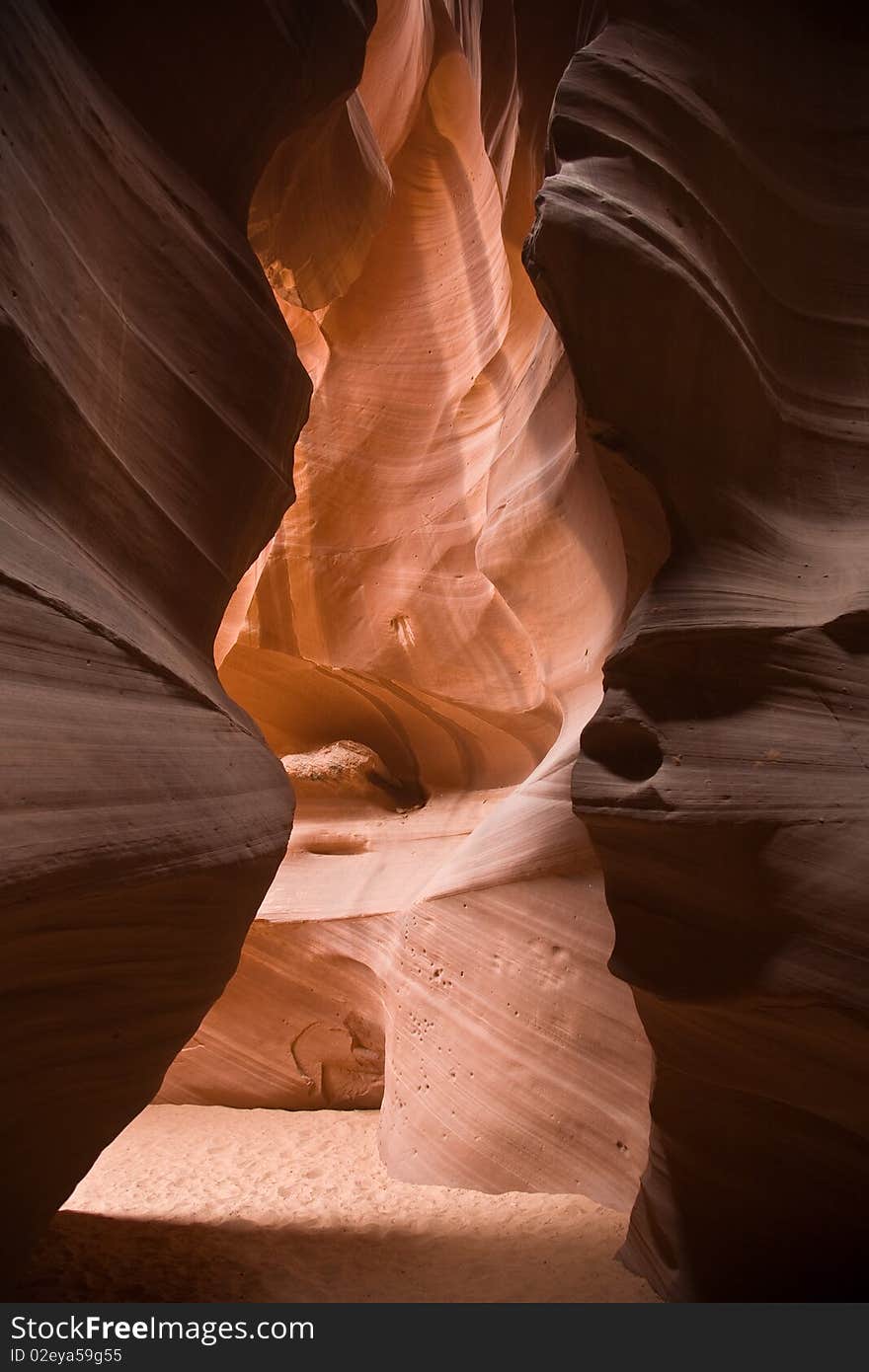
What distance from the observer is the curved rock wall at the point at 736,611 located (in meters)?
2.71

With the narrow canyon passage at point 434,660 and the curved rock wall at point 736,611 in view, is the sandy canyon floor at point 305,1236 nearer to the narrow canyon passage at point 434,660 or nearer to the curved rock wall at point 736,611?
the narrow canyon passage at point 434,660

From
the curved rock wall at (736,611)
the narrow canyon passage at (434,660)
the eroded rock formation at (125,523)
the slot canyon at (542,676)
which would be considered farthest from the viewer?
the narrow canyon passage at (434,660)

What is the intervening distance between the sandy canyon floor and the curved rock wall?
401 millimetres

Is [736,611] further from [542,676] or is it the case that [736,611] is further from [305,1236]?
[305,1236]

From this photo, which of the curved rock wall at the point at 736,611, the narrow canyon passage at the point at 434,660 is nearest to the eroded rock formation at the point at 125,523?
the curved rock wall at the point at 736,611

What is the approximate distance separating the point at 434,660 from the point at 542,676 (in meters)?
1.49

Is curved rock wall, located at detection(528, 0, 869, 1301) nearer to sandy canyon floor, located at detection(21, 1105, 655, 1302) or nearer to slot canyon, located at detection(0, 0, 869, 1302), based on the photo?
slot canyon, located at detection(0, 0, 869, 1302)

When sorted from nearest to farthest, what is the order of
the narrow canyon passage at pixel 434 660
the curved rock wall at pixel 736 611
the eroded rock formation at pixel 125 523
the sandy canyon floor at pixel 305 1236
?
the eroded rock formation at pixel 125 523
the curved rock wall at pixel 736 611
the sandy canyon floor at pixel 305 1236
the narrow canyon passage at pixel 434 660

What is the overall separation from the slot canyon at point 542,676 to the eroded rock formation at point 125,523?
0.01 meters

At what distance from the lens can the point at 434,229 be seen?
740 cm

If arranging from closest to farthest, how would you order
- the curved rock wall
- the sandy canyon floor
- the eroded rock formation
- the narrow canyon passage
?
the eroded rock formation
the curved rock wall
the sandy canyon floor
the narrow canyon passage

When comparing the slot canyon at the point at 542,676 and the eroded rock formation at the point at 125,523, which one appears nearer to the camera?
the eroded rock formation at the point at 125,523

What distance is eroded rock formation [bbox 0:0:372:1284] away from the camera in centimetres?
230

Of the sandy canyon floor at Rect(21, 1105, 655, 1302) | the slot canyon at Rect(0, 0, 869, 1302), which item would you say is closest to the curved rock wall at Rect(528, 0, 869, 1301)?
the slot canyon at Rect(0, 0, 869, 1302)
